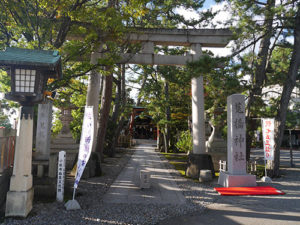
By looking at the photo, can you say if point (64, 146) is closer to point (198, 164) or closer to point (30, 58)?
point (198, 164)

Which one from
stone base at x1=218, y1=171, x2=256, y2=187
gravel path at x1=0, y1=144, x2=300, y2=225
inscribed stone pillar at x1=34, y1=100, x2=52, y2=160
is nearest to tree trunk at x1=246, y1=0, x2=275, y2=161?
stone base at x1=218, y1=171, x2=256, y2=187

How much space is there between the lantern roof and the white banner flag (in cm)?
884

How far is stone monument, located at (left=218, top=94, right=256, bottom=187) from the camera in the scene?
324 inches

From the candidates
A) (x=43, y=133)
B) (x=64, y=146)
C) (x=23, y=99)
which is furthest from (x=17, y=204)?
(x=64, y=146)

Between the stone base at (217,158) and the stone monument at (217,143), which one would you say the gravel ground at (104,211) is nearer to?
the stone base at (217,158)

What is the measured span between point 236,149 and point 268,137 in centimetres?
239

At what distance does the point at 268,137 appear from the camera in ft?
32.5

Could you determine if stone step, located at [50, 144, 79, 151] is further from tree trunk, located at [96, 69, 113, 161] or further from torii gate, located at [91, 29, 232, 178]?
torii gate, located at [91, 29, 232, 178]

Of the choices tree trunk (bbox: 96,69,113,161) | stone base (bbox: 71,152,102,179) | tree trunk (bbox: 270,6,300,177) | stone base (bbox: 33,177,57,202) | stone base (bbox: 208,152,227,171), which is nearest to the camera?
stone base (bbox: 33,177,57,202)

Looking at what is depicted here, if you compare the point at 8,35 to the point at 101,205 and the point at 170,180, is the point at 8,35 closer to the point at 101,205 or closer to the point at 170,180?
the point at 101,205

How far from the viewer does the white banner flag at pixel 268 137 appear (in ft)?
32.2

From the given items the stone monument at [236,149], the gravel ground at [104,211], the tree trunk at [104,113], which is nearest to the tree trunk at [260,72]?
the stone monument at [236,149]

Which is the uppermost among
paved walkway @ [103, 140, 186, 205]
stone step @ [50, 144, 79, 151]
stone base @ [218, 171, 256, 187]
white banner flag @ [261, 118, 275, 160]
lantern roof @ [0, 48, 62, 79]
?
lantern roof @ [0, 48, 62, 79]

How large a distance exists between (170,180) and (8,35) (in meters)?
8.18
